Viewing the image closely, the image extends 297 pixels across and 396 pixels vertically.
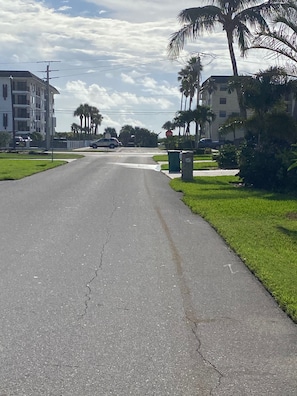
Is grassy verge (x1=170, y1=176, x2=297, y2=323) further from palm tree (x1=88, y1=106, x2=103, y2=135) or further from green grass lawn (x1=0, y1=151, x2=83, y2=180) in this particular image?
palm tree (x1=88, y1=106, x2=103, y2=135)

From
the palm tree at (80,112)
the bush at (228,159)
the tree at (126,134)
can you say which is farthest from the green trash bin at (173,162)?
the palm tree at (80,112)

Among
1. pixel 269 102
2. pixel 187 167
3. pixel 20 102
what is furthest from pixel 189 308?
pixel 20 102

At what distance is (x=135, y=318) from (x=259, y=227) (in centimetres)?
763

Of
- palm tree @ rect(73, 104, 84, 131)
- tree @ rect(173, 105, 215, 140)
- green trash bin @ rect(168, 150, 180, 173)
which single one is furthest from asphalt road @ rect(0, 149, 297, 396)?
palm tree @ rect(73, 104, 84, 131)

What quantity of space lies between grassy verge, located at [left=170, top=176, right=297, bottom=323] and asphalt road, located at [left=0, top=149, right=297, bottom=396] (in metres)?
0.24

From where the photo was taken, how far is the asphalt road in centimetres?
571

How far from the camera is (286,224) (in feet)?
50.5

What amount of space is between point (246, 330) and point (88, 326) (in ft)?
5.39

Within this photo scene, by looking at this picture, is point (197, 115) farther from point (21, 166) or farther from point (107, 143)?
point (107, 143)

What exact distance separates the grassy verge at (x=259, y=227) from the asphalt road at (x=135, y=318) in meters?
0.24

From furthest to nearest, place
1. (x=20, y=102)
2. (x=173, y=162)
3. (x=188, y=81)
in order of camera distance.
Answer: (x=20, y=102)
(x=188, y=81)
(x=173, y=162)

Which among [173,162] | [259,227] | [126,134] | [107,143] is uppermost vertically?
[126,134]

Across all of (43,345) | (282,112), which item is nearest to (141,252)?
(43,345)

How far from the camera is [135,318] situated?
759 centimetres
